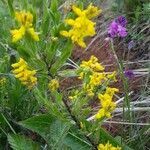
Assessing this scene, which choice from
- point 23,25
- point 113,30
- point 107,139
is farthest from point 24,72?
point 113,30

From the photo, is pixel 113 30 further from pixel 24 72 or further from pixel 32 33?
pixel 32 33

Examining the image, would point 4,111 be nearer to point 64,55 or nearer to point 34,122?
point 34,122

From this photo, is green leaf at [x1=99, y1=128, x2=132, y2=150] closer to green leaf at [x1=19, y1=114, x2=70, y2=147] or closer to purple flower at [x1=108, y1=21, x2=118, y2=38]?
green leaf at [x1=19, y1=114, x2=70, y2=147]

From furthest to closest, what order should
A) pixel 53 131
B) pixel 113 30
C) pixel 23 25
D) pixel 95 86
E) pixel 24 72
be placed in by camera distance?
pixel 113 30 < pixel 53 131 < pixel 95 86 < pixel 24 72 < pixel 23 25

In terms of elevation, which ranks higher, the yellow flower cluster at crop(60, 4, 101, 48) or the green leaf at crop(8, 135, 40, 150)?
the yellow flower cluster at crop(60, 4, 101, 48)

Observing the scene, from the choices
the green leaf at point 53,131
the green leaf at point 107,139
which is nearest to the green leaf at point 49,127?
the green leaf at point 53,131

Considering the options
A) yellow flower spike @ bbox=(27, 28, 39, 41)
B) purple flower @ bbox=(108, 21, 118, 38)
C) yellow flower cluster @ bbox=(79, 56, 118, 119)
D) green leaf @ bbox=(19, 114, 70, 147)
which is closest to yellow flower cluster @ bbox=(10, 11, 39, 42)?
yellow flower spike @ bbox=(27, 28, 39, 41)
